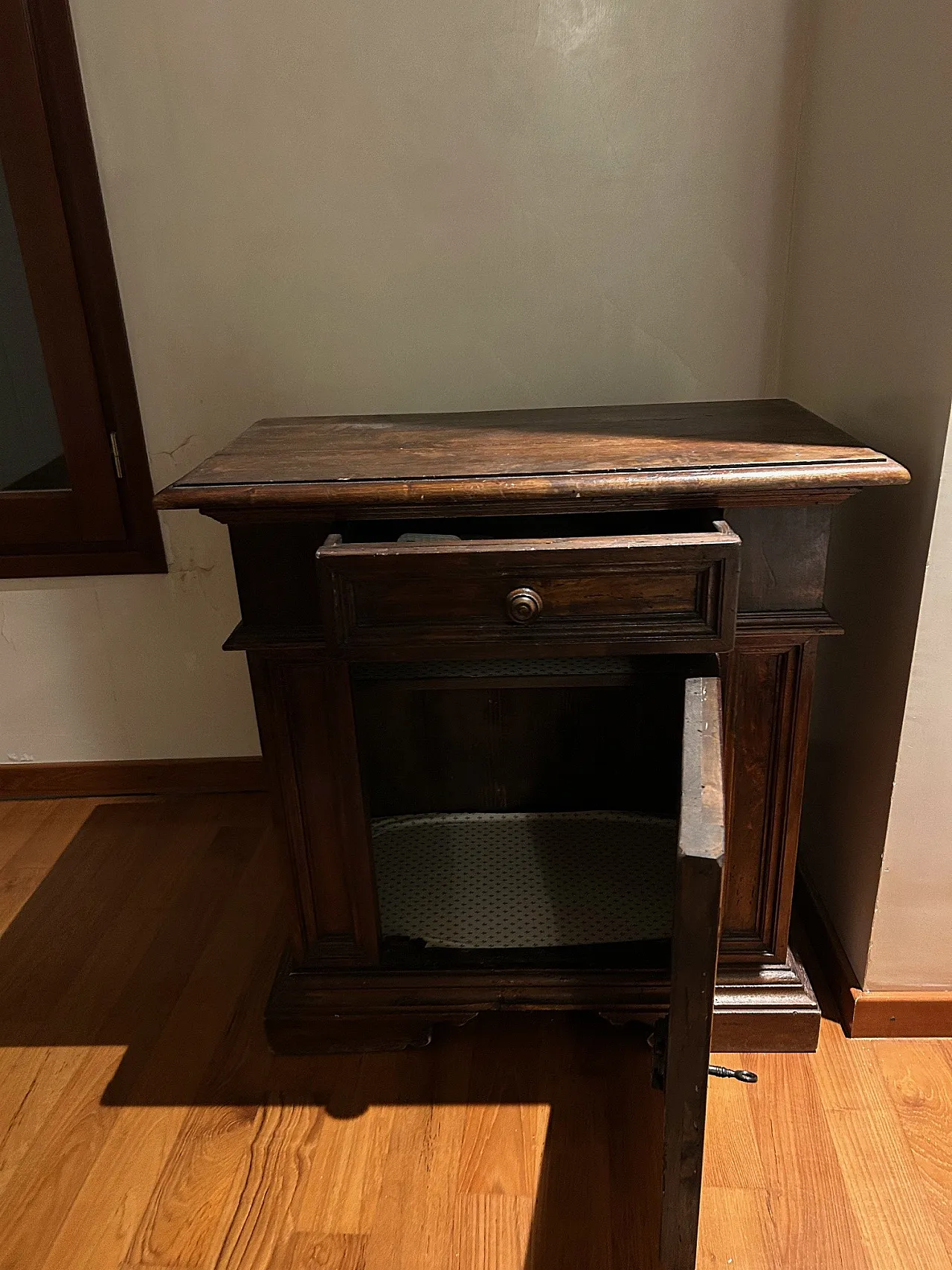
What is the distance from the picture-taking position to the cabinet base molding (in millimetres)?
1209

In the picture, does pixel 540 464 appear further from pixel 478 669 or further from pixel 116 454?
pixel 116 454

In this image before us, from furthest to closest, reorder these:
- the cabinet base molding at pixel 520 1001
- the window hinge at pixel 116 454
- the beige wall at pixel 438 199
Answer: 1. the window hinge at pixel 116 454
2. the beige wall at pixel 438 199
3. the cabinet base molding at pixel 520 1001

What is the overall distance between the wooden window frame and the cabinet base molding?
0.87m

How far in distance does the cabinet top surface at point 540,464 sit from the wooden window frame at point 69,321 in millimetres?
499

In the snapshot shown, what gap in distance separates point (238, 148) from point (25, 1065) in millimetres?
1416

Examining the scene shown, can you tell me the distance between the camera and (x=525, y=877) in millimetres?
1422

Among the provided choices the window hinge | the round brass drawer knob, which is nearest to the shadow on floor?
the round brass drawer knob

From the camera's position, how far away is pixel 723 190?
1.44m

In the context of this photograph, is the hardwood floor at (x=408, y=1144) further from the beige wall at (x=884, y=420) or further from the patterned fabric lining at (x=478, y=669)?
the patterned fabric lining at (x=478, y=669)

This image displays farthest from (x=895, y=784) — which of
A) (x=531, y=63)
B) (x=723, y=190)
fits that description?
(x=531, y=63)

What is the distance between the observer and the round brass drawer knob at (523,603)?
0.94 metres

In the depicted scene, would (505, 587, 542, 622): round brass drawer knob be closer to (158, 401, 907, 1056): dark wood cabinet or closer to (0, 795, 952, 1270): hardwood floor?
(158, 401, 907, 1056): dark wood cabinet

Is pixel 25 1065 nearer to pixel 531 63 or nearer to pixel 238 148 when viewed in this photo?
pixel 238 148

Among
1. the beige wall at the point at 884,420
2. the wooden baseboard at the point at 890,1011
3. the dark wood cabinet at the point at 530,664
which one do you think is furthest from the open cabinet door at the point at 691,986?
the wooden baseboard at the point at 890,1011
